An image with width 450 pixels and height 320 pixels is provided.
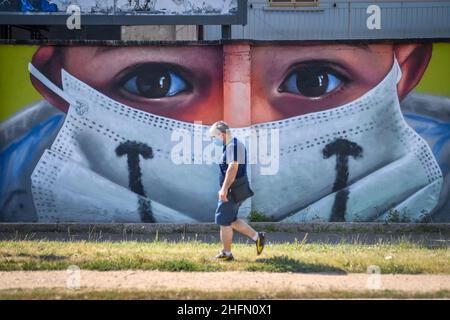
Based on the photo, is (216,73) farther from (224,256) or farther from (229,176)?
(224,256)

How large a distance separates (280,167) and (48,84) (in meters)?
3.98

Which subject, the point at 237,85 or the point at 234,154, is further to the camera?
the point at 237,85

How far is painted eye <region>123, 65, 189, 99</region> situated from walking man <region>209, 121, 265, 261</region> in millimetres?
3111

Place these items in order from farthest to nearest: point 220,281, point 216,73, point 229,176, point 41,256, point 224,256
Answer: point 216,73, point 41,256, point 224,256, point 229,176, point 220,281

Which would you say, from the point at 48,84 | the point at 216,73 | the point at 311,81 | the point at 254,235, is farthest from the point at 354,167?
the point at 48,84

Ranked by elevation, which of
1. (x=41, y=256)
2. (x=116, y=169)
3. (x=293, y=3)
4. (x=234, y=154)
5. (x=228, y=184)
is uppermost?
(x=293, y=3)

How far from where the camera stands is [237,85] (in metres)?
11.2

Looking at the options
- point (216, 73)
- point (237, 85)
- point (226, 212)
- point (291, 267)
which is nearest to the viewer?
point (291, 267)

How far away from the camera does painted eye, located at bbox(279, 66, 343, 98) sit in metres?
11.3

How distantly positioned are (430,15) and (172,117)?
6.71 meters

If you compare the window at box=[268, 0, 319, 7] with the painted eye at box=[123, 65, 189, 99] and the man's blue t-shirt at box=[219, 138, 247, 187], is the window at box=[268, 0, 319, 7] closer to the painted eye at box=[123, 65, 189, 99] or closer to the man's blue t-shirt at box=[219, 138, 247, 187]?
the painted eye at box=[123, 65, 189, 99]

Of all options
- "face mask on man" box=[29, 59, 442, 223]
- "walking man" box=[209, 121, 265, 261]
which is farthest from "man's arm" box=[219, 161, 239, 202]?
"face mask on man" box=[29, 59, 442, 223]

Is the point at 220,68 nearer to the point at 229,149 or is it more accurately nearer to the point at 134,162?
the point at 134,162
